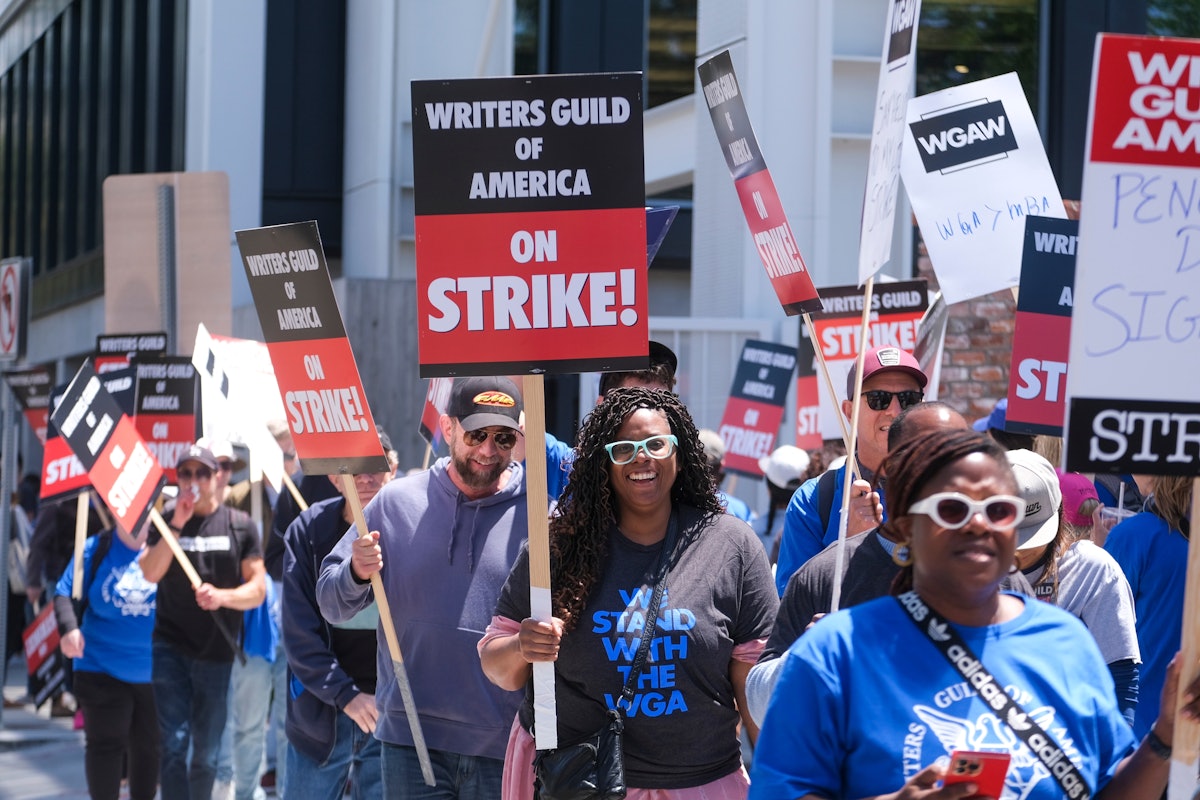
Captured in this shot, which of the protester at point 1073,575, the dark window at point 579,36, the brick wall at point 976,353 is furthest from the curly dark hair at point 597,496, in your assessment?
the dark window at point 579,36

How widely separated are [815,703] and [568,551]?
5.35 feet

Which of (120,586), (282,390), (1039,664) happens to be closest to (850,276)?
(120,586)

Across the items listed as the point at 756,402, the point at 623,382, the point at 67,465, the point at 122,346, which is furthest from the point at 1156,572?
the point at 122,346

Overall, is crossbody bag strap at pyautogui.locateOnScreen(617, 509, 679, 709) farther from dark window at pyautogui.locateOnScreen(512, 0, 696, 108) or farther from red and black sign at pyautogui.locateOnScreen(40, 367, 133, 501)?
dark window at pyautogui.locateOnScreen(512, 0, 696, 108)

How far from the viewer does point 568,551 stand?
4.29 m

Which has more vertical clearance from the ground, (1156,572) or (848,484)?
(848,484)

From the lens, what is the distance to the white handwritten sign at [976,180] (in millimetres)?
7195

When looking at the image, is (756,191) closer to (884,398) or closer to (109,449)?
(884,398)

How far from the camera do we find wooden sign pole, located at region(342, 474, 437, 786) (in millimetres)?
5195

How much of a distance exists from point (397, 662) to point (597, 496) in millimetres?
1259

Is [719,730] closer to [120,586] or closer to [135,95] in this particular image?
[120,586]

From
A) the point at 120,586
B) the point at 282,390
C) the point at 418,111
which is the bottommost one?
the point at 120,586

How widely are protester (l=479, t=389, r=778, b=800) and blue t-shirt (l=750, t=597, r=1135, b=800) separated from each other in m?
1.38

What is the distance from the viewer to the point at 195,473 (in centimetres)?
855
